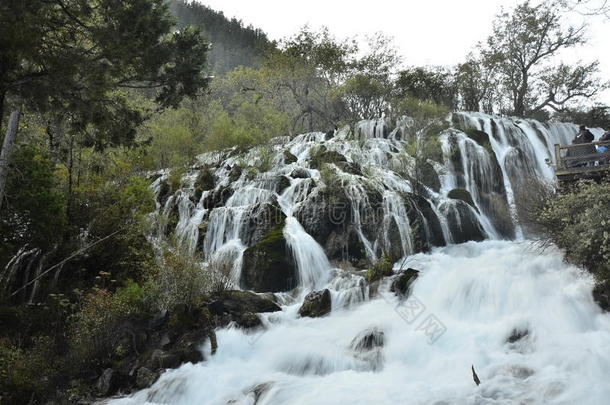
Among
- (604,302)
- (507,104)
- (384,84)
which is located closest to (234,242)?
(604,302)

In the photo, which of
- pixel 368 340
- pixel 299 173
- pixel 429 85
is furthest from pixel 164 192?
pixel 429 85

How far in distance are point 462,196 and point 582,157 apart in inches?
226

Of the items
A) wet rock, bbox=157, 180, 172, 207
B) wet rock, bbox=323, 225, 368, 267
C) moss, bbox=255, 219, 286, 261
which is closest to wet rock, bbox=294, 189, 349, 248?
wet rock, bbox=323, 225, 368, 267

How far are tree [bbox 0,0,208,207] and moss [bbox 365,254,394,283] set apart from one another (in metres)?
7.73

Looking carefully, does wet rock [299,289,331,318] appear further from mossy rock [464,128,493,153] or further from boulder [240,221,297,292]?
mossy rock [464,128,493,153]

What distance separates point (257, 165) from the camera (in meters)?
21.2

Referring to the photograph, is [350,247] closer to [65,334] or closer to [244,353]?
[244,353]

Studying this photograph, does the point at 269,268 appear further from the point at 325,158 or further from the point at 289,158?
the point at 289,158

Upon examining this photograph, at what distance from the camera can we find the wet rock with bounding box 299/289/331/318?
39.1ft

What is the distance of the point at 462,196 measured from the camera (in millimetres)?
19484

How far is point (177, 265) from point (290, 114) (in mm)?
33532

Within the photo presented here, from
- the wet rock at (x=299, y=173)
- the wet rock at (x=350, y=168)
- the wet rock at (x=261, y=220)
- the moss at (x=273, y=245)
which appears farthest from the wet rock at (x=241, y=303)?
the wet rock at (x=350, y=168)

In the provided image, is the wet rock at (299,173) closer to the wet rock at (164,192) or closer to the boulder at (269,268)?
the boulder at (269,268)

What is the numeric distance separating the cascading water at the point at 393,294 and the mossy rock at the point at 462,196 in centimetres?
7
